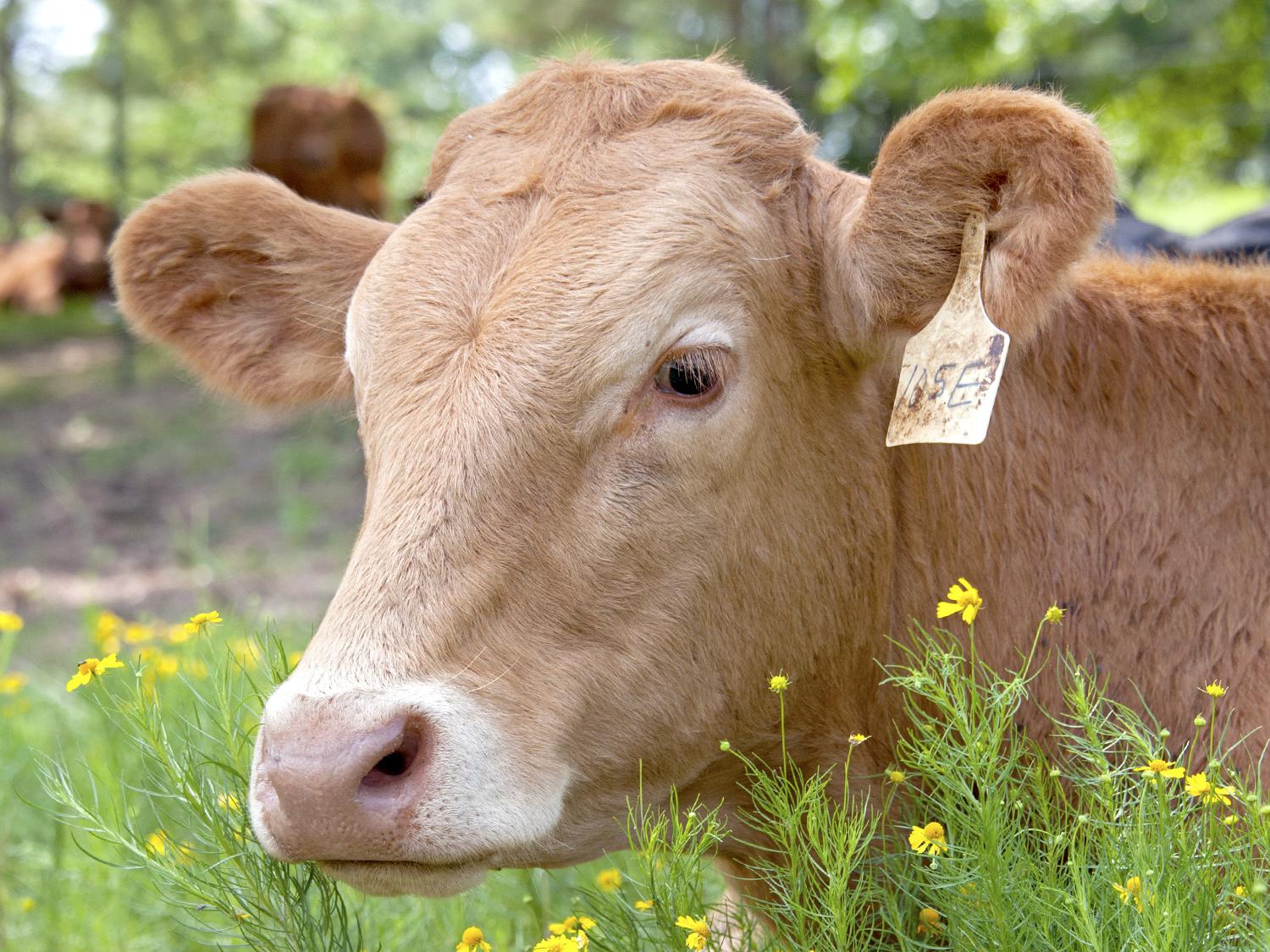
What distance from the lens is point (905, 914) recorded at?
2.33m

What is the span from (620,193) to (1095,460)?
1.18m

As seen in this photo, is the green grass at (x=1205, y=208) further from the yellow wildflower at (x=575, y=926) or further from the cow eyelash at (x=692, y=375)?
the yellow wildflower at (x=575, y=926)

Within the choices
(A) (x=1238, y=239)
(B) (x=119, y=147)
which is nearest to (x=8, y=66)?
(B) (x=119, y=147)

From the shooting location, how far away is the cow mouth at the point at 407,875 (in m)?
2.06

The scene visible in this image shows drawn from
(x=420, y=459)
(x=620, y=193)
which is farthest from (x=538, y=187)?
(x=420, y=459)

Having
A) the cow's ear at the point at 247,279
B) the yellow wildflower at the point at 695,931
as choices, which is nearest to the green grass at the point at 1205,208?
the cow's ear at the point at 247,279

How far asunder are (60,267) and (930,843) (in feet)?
68.5

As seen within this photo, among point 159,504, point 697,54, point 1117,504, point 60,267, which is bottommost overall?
point 60,267

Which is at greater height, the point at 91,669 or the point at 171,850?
the point at 91,669

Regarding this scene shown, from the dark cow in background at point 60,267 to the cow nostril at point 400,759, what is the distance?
1903 cm

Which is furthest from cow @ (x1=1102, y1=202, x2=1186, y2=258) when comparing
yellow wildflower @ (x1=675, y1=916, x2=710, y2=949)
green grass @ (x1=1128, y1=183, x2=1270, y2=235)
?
green grass @ (x1=1128, y1=183, x2=1270, y2=235)

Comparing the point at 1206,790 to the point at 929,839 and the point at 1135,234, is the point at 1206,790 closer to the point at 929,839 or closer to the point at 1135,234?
the point at 929,839

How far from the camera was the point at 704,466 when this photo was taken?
2.38 meters

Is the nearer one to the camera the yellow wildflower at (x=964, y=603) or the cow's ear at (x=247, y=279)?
the yellow wildflower at (x=964, y=603)
